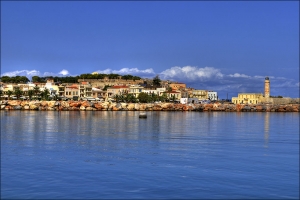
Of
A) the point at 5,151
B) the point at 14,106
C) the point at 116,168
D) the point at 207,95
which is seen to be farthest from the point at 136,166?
the point at 207,95

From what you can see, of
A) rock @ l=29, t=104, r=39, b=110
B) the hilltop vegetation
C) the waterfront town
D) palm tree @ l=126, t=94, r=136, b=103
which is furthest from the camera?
the hilltop vegetation

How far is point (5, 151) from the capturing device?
20641 millimetres

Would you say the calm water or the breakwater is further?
the breakwater

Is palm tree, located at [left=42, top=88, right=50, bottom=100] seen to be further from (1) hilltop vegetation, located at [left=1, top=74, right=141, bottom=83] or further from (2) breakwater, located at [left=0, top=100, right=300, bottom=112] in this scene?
(1) hilltop vegetation, located at [left=1, top=74, right=141, bottom=83]

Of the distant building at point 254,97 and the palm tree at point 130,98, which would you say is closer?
the palm tree at point 130,98

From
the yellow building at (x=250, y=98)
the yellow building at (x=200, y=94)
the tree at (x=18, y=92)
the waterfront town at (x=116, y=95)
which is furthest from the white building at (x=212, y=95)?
the tree at (x=18, y=92)

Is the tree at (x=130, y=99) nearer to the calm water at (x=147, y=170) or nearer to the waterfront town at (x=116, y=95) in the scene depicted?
the waterfront town at (x=116, y=95)

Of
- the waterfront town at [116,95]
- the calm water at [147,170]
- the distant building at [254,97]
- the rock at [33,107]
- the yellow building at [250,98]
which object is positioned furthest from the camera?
the yellow building at [250,98]

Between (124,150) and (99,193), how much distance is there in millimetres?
9394

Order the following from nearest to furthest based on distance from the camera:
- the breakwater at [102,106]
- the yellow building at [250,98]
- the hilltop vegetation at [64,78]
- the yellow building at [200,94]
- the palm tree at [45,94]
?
the breakwater at [102,106], the palm tree at [45,94], the yellow building at [250,98], the yellow building at [200,94], the hilltop vegetation at [64,78]

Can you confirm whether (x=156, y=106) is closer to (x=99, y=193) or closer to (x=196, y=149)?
(x=196, y=149)

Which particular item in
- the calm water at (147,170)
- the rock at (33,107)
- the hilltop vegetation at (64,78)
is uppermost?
the hilltop vegetation at (64,78)

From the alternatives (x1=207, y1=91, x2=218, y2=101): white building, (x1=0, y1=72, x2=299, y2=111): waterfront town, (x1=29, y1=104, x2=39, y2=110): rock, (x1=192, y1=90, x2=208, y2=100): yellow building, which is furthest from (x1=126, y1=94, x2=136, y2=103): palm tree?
(x1=207, y1=91, x2=218, y2=101): white building

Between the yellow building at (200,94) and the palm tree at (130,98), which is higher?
the yellow building at (200,94)
